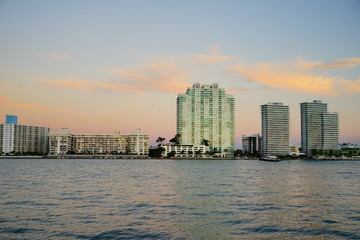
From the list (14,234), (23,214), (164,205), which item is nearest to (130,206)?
(164,205)

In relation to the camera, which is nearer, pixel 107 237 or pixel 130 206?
pixel 107 237

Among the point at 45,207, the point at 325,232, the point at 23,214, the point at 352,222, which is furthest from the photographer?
the point at 45,207

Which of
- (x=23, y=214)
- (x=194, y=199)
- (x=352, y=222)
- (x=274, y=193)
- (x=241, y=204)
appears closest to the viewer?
(x=352, y=222)

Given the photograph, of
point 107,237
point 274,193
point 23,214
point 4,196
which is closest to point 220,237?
point 107,237

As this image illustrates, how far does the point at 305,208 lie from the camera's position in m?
32.0

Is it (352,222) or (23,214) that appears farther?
(23,214)

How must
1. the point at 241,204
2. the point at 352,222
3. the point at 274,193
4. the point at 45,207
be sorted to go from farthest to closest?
1. the point at 274,193
2. the point at 241,204
3. the point at 45,207
4. the point at 352,222

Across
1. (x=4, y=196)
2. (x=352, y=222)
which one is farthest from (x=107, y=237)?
(x=4, y=196)

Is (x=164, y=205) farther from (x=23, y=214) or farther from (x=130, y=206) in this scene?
(x=23, y=214)

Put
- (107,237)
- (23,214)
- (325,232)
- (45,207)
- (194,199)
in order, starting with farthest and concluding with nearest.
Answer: (194,199) < (45,207) < (23,214) < (325,232) < (107,237)

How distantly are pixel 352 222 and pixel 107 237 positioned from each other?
17775 millimetres

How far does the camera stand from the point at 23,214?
2800 cm

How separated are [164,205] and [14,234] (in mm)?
13701

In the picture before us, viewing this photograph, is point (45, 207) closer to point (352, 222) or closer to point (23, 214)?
point (23, 214)
